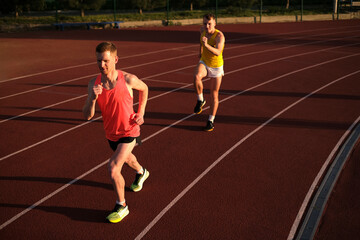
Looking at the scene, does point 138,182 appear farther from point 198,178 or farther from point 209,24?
Answer: point 209,24

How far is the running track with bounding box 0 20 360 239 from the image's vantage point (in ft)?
13.8

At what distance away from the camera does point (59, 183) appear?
5.09 m

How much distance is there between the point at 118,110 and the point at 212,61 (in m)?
3.33

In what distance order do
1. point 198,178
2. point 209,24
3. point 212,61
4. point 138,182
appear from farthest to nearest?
point 212,61
point 209,24
point 198,178
point 138,182

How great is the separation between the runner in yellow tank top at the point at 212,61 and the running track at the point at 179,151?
47 cm

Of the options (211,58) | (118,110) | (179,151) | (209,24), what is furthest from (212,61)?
(118,110)

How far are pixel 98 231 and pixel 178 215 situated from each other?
86cm

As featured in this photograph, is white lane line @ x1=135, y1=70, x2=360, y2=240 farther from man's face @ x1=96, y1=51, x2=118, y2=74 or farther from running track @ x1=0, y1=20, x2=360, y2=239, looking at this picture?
man's face @ x1=96, y1=51, x2=118, y2=74

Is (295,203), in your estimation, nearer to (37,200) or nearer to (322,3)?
(37,200)

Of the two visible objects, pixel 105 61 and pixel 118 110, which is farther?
pixel 118 110

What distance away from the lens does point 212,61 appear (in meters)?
7.05

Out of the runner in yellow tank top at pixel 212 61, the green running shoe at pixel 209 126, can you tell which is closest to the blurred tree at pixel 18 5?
the runner in yellow tank top at pixel 212 61

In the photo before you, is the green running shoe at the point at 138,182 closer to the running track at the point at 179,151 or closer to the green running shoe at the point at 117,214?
the running track at the point at 179,151

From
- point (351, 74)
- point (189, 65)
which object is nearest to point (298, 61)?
point (351, 74)
